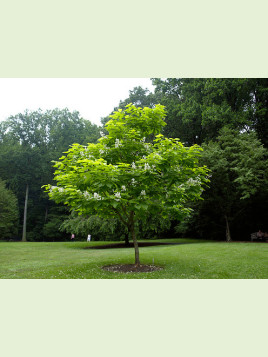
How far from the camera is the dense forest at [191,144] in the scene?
21500 mm

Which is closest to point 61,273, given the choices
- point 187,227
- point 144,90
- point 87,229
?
point 87,229

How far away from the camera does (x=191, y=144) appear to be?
33438 millimetres

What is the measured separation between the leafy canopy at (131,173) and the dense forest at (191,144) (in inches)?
146

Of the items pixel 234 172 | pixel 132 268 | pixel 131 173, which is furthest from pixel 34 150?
pixel 131 173

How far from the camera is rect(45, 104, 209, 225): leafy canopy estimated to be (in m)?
8.29

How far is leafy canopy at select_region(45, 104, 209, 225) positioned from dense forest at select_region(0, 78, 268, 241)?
12.1ft

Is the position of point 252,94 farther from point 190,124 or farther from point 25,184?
point 25,184

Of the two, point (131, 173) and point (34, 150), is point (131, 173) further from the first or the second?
point (34, 150)

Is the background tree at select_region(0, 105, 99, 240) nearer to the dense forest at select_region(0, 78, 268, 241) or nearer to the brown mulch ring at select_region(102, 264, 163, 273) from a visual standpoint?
the dense forest at select_region(0, 78, 268, 241)

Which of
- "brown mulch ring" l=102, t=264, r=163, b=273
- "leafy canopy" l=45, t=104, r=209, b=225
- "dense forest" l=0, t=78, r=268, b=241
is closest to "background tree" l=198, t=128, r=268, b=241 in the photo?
"dense forest" l=0, t=78, r=268, b=241

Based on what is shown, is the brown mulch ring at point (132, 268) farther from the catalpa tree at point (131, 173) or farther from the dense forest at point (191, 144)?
the dense forest at point (191, 144)

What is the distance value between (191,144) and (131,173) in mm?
26092

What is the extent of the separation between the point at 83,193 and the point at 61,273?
9.82ft

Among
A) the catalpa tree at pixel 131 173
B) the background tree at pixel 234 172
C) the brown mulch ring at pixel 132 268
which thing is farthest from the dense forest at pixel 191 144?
the catalpa tree at pixel 131 173
